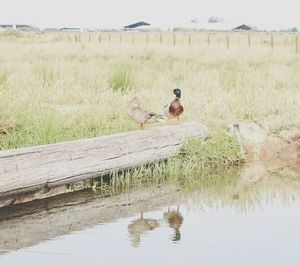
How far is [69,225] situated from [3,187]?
88cm

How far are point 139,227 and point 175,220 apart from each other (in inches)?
22.2

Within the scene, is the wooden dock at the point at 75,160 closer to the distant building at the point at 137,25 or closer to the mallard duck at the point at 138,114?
the mallard duck at the point at 138,114

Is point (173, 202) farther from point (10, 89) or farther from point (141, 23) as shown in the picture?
point (141, 23)

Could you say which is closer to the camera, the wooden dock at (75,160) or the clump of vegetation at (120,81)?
the wooden dock at (75,160)

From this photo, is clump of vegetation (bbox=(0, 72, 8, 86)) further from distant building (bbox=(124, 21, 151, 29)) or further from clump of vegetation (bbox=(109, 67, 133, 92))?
distant building (bbox=(124, 21, 151, 29))

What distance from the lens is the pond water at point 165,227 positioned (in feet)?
26.3

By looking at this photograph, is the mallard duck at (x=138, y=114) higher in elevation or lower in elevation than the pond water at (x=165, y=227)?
higher

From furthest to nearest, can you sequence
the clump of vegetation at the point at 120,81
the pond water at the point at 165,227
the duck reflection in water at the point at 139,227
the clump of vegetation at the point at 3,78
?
1. the clump of vegetation at the point at 120,81
2. the clump of vegetation at the point at 3,78
3. the duck reflection in water at the point at 139,227
4. the pond water at the point at 165,227

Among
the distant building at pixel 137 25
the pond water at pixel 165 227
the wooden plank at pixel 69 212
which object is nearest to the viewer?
the pond water at pixel 165 227

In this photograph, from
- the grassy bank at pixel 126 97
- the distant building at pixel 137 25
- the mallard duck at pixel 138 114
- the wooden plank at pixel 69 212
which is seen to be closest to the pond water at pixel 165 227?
the wooden plank at pixel 69 212

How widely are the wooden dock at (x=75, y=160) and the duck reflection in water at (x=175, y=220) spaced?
127 cm

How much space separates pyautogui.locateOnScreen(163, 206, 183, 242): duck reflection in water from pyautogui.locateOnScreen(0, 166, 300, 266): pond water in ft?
0.04

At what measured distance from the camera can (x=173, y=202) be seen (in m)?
10.8

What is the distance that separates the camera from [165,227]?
9328 mm
